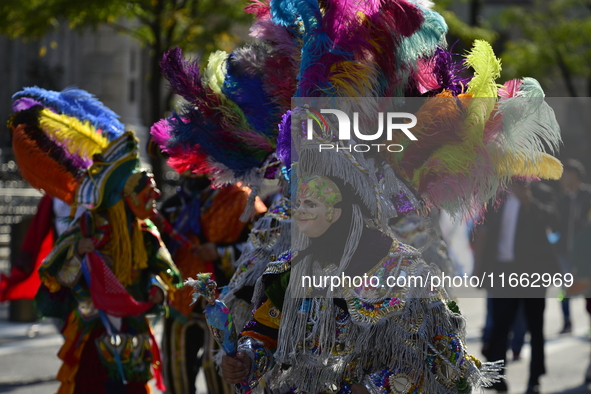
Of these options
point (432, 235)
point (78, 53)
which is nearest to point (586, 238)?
point (432, 235)

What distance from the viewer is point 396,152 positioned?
339 cm

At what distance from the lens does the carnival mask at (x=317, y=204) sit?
3.11 metres

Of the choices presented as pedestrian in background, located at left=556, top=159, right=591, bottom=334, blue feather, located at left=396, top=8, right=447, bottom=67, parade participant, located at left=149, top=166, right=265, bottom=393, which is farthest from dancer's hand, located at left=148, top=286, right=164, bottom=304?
pedestrian in background, located at left=556, top=159, right=591, bottom=334

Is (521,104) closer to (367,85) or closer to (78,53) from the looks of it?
(367,85)

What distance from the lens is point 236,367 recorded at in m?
3.03

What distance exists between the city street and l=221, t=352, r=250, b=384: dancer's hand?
3.99 meters

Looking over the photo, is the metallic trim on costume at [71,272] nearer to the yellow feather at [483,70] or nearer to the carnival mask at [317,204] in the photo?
the carnival mask at [317,204]

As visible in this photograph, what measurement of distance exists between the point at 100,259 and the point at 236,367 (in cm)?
202

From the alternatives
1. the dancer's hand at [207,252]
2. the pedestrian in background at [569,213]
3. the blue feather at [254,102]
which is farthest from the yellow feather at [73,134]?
the pedestrian in background at [569,213]

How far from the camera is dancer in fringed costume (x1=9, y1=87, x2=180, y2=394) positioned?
15.7 ft

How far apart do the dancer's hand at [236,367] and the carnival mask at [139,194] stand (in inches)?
77.3

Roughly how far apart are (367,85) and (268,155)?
0.98 m

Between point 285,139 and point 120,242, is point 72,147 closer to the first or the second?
point 120,242

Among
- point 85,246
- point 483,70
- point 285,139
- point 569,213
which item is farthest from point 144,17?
point 483,70
